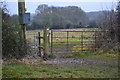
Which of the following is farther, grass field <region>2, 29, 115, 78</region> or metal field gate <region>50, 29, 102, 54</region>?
metal field gate <region>50, 29, 102, 54</region>

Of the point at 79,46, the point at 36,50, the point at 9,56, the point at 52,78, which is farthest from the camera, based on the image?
the point at 79,46

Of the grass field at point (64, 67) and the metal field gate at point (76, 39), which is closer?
the grass field at point (64, 67)

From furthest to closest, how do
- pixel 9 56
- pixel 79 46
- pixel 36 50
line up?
pixel 79 46
pixel 36 50
pixel 9 56

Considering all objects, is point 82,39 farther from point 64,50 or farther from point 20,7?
point 20,7

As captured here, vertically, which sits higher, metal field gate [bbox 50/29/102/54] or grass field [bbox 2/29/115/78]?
metal field gate [bbox 50/29/102/54]

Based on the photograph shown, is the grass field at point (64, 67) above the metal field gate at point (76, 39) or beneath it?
beneath

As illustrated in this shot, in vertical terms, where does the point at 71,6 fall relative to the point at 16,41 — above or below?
above

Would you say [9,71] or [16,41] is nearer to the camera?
[9,71]

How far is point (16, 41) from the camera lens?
7293mm

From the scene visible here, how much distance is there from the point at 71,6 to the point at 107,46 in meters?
2.59

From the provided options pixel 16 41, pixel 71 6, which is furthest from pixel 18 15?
pixel 71 6

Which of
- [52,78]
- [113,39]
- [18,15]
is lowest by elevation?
[52,78]

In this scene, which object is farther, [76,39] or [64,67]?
[76,39]

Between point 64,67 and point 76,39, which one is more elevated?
point 76,39
